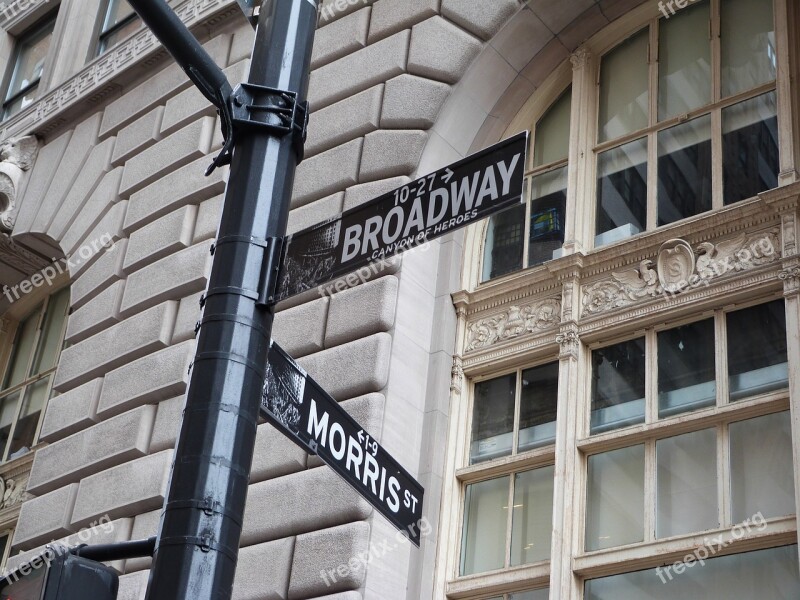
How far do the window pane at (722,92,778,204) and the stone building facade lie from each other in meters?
0.03

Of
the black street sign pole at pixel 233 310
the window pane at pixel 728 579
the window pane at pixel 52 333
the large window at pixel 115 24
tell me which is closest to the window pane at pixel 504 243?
the window pane at pixel 728 579

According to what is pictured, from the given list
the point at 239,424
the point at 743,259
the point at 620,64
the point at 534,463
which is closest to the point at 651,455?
the point at 534,463

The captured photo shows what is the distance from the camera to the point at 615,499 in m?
9.16

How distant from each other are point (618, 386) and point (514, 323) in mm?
1343

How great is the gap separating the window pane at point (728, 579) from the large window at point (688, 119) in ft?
10.4

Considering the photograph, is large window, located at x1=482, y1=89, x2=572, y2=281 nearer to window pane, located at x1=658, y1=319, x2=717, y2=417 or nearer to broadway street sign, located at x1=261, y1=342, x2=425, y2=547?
window pane, located at x1=658, y1=319, x2=717, y2=417

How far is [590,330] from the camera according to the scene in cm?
1005

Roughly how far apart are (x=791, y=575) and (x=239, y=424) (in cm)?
485

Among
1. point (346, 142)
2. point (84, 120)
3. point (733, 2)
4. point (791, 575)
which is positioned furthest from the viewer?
point (84, 120)

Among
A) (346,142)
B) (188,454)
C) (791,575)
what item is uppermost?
(346,142)

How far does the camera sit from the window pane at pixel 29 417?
50.8ft

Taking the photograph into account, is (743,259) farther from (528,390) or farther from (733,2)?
(733,2)

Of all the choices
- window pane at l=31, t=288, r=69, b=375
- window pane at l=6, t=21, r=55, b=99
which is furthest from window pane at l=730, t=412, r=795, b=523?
window pane at l=6, t=21, r=55, b=99

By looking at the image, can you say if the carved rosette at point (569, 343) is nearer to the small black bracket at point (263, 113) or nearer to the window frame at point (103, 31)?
the small black bracket at point (263, 113)
